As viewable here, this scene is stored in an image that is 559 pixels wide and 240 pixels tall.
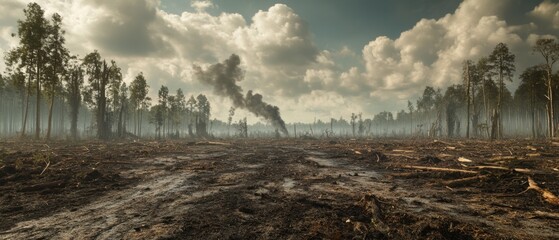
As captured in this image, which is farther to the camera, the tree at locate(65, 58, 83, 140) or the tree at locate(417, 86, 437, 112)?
the tree at locate(417, 86, 437, 112)

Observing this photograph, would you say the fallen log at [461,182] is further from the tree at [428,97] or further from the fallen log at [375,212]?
the tree at [428,97]

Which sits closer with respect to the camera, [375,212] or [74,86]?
[375,212]

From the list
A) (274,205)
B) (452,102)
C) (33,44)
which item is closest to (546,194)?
(274,205)

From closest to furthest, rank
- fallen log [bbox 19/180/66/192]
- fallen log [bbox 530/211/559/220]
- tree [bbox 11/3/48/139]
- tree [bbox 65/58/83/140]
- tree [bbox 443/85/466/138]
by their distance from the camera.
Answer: fallen log [bbox 530/211/559/220], fallen log [bbox 19/180/66/192], tree [bbox 11/3/48/139], tree [bbox 65/58/83/140], tree [bbox 443/85/466/138]

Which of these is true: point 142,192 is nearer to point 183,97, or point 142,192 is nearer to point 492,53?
point 492,53

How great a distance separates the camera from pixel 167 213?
5.69 meters

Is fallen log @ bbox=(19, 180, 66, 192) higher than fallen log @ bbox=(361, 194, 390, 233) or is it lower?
higher

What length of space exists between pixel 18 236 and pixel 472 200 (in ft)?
29.8

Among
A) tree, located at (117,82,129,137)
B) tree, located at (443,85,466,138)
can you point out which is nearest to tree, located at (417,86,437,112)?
tree, located at (443,85,466,138)

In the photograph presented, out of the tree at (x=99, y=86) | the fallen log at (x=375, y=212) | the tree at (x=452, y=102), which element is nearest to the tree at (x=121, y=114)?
the tree at (x=99, y=86)

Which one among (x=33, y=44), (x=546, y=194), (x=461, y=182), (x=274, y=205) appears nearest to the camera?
(x=274, y=205)

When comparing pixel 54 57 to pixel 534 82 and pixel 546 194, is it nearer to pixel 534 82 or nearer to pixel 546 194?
pixel 546 194

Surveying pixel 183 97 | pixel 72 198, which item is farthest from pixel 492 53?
pixel 183 97

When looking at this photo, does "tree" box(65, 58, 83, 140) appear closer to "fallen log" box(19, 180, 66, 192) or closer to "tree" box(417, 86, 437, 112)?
"fallen log" box(19, 180, 66, 192)
